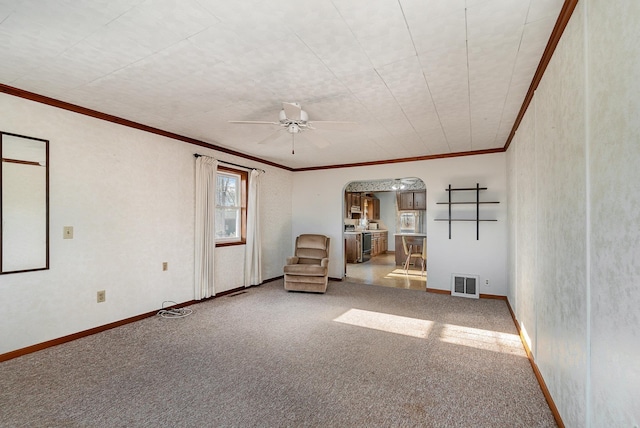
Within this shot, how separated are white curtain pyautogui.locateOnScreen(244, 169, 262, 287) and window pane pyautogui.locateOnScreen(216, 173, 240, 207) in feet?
0.80

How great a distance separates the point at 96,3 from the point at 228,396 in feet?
8.47

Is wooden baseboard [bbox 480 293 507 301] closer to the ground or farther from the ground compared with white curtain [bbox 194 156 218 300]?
closer to the ground

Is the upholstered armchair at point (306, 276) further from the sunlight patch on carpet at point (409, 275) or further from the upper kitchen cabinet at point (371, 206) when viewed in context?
the upper kitchen cabinet at point (371, 206)

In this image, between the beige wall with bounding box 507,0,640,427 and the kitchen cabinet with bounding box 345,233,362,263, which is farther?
the kitchen cabinet with bounding box 345,233,362,263

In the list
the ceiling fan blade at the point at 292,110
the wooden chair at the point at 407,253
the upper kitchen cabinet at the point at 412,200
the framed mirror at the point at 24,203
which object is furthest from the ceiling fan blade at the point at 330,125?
the upper kitchen cabinet at the point at 412,200

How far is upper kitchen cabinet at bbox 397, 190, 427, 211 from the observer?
8.80m

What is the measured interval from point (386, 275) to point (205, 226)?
414 cm

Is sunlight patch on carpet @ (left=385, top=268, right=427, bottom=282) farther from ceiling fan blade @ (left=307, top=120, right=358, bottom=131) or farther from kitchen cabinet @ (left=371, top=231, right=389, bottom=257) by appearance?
ceiling fan blade @ (left=307, top=120, right=358, bottom=131)

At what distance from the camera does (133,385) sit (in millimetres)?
2215

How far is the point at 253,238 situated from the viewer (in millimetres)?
5312

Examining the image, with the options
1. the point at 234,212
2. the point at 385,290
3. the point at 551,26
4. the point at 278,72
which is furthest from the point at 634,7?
the point at 234,212

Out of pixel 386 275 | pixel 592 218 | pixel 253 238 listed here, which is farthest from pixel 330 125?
pixel 386 275

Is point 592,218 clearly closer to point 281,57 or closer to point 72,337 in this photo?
point 281,57

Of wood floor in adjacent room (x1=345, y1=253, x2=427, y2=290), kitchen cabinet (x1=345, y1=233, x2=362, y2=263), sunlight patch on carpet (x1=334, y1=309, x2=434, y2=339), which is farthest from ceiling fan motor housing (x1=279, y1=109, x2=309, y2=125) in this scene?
kitchen cabinet (x1=345, y1=233, x2=362, y2=263)
